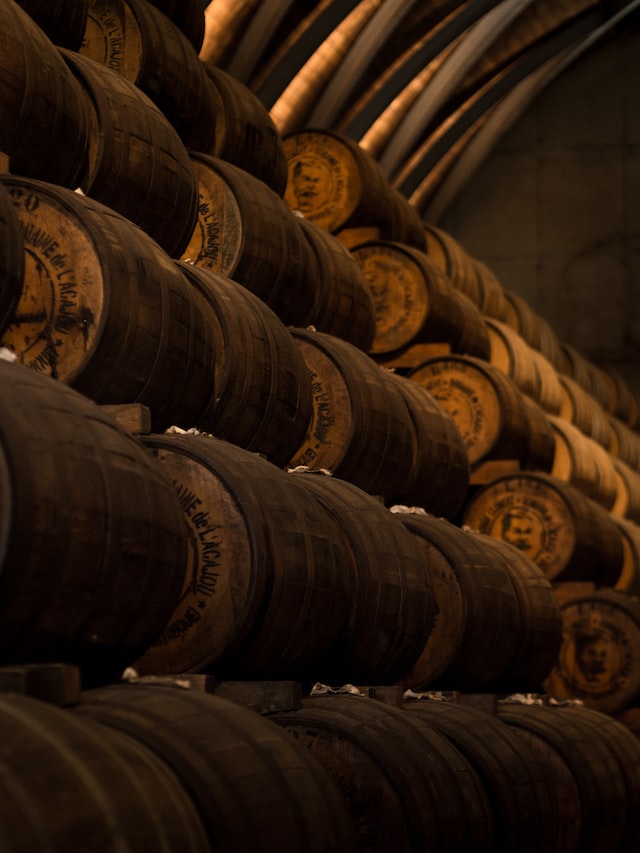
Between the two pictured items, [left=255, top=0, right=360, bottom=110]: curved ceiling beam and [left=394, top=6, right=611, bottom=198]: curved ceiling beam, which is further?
[left=394, top=6, right=611, bottom=198]: curved ceiling beam

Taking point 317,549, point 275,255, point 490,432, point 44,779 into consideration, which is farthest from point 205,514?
point 490,432

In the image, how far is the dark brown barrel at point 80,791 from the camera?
3.25m

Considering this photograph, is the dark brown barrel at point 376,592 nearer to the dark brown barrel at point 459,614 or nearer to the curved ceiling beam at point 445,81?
the dark brown barrel at point 459,614

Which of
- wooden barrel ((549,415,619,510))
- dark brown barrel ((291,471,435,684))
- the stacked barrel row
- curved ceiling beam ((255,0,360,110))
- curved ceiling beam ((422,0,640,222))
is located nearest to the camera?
the stacked barrel row

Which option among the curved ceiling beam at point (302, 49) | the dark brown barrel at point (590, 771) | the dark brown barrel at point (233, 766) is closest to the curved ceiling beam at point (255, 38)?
the curved ceiling beam at point (302, 49)

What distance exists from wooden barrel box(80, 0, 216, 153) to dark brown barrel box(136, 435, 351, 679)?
102 inches

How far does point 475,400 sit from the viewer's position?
35.0 feet

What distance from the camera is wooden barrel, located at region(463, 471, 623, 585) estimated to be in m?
10.6

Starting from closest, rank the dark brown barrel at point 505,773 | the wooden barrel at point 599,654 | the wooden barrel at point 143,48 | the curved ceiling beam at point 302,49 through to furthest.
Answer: the dark brown barrel at point 505,773 → the wooden barrel at point 143,48 → the wooden barrel at point 599,654 → the curved ceiling beam at point 302,49

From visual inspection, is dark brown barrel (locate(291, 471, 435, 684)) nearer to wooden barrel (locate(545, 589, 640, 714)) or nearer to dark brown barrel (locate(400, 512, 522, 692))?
dark brown barrel (locate(400, 512, 522, 692))

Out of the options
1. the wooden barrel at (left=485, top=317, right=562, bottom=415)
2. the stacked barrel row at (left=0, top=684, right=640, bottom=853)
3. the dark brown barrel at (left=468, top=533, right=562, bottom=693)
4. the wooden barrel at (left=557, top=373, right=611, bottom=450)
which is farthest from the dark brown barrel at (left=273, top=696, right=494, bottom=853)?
the wooden barrel at (left=557, top=373, right=611, bottom=450)

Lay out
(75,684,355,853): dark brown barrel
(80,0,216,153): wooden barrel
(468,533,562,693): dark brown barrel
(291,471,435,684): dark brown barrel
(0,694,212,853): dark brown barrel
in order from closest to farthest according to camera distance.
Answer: (0,694,212,853): dark brown barrel → (75,684,355,853): dark brown barrel → (291,471,435,684): dark brown barrel → (80,0,216,153): wooden barrel → (468,533,562,693): dark brown barrel

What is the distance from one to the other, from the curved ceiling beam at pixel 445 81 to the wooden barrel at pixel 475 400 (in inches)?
240

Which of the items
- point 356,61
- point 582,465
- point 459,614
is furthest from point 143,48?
point 356,61
